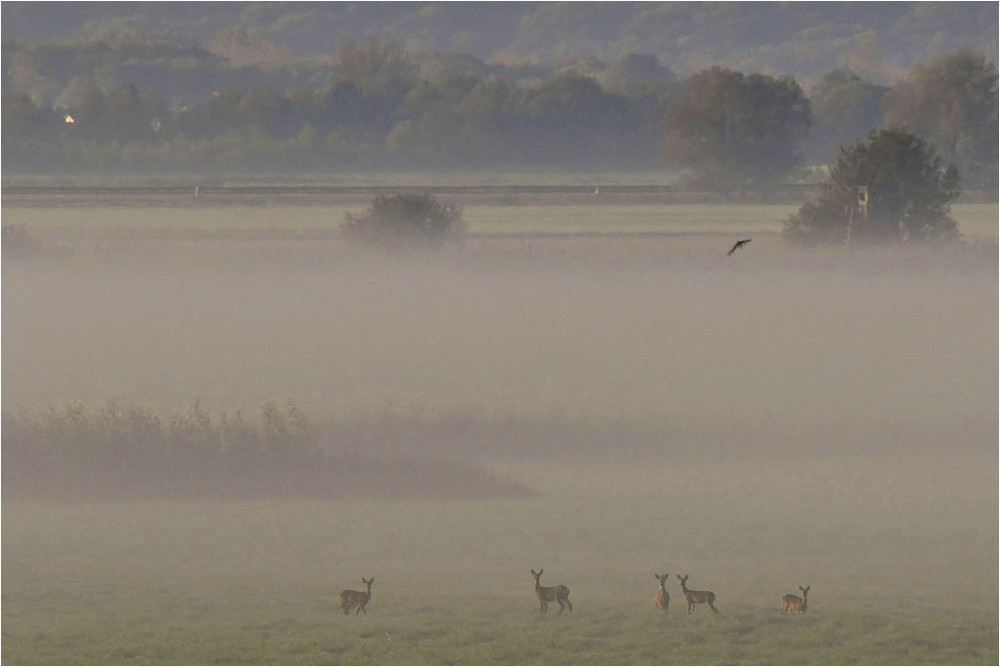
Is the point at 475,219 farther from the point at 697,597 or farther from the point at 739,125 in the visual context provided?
the point at 697,597

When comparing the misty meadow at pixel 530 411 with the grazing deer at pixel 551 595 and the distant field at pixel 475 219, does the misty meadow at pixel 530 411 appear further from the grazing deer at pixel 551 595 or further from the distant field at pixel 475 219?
the distant field at pixel 475 219

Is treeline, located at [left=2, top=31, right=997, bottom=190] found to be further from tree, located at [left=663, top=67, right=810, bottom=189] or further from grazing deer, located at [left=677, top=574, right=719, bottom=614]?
grazing deer, located at [left=677, top=574, right=719, bottom=614]

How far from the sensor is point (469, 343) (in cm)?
5994

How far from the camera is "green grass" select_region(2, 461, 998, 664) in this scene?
19781 millimetres

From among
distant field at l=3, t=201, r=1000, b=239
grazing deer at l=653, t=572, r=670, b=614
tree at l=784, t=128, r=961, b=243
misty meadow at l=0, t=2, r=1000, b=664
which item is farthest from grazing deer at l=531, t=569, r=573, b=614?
distant field at l=3, t=201, r=1000, b=239

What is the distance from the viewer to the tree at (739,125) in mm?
106188

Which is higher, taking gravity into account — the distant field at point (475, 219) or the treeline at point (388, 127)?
the treeline at point (388, 127)

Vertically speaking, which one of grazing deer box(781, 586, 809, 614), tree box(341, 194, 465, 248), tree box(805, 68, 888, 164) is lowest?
grazing deer box(781, 586, 809, 614)

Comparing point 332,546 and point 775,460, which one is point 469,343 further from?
point 332,546

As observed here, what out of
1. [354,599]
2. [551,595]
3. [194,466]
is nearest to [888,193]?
[194,466]

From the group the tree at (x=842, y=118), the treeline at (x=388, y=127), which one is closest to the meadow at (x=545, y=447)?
the tree at (x=842, y=118)

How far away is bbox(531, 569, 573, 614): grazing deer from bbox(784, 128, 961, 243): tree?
153 ft

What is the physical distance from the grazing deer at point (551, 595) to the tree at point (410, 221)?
56772 mm

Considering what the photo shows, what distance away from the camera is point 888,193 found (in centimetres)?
6806
